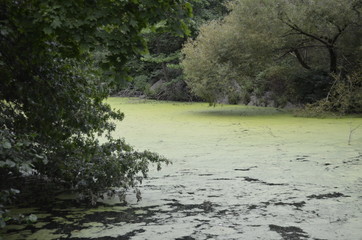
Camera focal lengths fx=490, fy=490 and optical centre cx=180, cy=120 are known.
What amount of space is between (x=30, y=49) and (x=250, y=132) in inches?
201

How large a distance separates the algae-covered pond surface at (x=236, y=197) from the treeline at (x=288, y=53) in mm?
3854

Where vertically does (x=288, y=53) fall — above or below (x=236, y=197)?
above

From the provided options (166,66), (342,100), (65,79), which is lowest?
(342,100)

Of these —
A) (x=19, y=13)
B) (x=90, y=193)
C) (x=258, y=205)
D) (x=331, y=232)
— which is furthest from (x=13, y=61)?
(x=331, y=232)

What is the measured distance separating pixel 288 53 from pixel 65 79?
9.48 meters

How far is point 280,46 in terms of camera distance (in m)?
10.9

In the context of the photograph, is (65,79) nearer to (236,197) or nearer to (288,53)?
(236,197)

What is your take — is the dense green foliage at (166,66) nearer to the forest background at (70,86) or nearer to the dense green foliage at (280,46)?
the dense green foliage at (280,46)

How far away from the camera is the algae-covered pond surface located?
9.45 feet

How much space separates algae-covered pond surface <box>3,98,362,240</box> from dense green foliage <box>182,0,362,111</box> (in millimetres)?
3949

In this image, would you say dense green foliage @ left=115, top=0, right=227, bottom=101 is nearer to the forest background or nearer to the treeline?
the treeline

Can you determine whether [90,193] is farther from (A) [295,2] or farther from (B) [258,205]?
(A) [295,2]

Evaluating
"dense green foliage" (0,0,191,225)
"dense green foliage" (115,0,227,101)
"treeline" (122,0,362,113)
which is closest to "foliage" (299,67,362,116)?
"treeline" (122,0,362,113)

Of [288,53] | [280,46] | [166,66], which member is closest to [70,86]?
[280,46]
